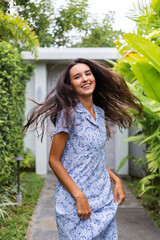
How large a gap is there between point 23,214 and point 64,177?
120 inches

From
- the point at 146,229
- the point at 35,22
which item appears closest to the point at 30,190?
the point at 146,229

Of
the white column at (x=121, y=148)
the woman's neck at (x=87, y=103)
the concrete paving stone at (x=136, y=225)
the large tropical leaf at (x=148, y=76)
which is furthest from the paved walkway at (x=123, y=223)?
the woman's neck at (x=87, y=103)

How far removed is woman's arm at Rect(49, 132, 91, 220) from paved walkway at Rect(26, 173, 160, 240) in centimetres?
229

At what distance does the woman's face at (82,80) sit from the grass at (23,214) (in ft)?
8.01

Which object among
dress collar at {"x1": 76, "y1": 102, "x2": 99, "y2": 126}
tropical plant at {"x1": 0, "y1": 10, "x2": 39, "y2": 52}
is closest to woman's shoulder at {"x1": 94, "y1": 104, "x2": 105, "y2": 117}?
dress collar at {"x1": 76, "y1": 102, "x2": 99, "y2": 126}

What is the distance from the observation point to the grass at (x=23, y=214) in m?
3.76

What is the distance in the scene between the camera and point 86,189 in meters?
1.78

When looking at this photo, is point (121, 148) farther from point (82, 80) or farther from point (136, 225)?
point (82, 80)

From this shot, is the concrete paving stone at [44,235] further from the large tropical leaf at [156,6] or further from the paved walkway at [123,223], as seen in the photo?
the large tropical leaf at [156,6]

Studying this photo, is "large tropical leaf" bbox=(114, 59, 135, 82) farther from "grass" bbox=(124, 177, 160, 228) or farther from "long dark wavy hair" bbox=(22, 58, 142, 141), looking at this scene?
"grass" bbox=(124, 177, 160, 228)

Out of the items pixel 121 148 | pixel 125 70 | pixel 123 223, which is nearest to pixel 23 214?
pixel 123 223

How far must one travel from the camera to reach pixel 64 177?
A: 174 cm

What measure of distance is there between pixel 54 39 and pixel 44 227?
11.3 metres

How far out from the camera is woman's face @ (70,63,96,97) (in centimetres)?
190
